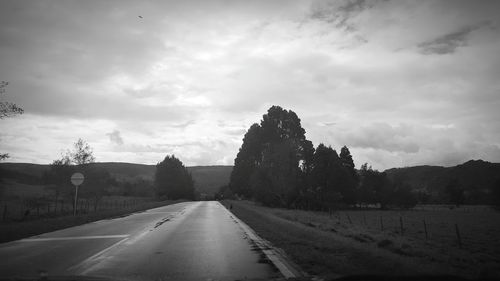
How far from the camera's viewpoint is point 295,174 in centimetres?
4331

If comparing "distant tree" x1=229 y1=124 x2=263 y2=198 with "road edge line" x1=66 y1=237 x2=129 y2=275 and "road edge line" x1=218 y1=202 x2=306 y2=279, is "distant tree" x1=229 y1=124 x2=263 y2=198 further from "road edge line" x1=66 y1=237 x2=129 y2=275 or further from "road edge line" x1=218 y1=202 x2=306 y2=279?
"road edge line" x1=66 y1=237 x2=129 y2=275

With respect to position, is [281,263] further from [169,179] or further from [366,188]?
[169,179]

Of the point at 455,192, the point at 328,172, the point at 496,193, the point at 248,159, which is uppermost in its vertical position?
the point at 248,159

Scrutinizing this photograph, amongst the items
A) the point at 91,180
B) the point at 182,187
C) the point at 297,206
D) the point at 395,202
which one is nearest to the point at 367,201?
the point at 395,202

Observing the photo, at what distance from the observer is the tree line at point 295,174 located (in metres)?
43.7

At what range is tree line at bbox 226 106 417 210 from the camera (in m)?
43.7

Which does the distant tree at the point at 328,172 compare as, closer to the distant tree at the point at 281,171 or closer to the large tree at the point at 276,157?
the large tree at the point at 276,157

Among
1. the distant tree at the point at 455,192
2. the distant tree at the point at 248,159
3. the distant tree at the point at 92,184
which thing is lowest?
the distant tree at the point at 455,192

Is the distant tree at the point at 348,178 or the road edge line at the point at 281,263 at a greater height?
→ the distant tree at the point at 348,178

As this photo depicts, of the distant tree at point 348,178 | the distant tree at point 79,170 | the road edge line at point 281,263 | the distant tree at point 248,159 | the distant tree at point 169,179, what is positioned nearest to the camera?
the road edge line at point 281,263

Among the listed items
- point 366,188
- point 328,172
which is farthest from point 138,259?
point 366,188

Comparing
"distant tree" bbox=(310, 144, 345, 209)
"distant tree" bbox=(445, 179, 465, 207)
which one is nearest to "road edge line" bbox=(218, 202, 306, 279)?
"distant tree" bbox=(310, 144, 345, 209)

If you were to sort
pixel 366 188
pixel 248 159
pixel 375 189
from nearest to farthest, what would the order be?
pixel 248 159
pixel 366 188
pixel 375 189

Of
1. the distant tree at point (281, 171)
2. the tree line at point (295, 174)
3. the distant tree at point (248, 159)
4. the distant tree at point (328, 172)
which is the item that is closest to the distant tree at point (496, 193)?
the tree line at point (295, 174)
